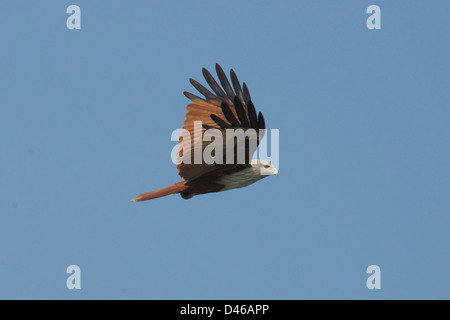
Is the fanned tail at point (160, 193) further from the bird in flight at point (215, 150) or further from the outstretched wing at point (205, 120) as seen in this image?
the outstretched wing at point (205, 120)

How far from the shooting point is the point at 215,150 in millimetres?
9734

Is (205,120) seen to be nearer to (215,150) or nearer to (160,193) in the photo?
(215,150)

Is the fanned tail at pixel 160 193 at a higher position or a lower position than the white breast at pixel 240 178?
→ lower

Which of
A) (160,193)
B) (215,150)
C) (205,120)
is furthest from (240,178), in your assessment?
(160,193)

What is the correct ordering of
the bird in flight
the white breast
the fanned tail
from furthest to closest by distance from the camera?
the white breast, the fanned tail, the bird in flight

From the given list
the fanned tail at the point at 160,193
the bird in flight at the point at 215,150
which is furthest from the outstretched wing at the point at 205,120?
the fanned tail at the point at 160,193

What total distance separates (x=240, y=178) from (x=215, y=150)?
85 centimetres

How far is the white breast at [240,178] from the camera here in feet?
33.6

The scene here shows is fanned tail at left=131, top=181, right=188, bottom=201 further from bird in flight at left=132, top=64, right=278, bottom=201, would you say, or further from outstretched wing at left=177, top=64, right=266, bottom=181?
outstretched wing at left=177, top=64, right=266, bottom=181

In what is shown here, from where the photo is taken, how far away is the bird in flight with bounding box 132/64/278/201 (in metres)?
9.64

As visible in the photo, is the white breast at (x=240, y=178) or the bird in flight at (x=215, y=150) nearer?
the bird in flight at (x=215, y=150)

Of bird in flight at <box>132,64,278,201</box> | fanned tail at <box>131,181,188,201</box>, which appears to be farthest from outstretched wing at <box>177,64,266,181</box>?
fanned tail at <box>131,181,188,201</box>

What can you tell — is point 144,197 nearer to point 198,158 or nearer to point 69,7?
point 198,158
